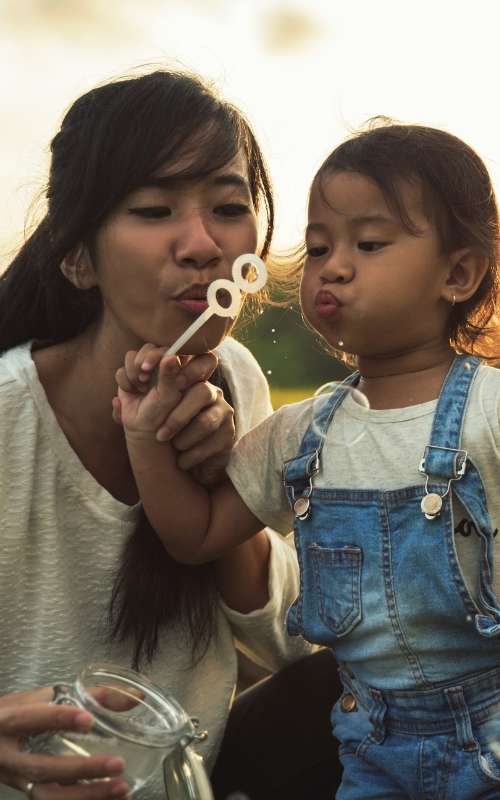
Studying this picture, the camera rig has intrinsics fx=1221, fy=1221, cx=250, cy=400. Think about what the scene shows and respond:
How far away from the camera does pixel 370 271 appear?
1.84 m

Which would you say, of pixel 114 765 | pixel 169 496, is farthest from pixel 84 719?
pixel 169 496

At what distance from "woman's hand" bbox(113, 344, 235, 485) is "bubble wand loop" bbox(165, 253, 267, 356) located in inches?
3.2

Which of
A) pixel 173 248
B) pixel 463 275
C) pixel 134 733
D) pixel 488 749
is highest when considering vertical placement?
pixel 173 248

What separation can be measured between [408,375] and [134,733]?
76 centimetres

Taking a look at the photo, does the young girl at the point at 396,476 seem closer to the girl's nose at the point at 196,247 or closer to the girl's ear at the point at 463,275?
the girl's ear at the point at 463,275

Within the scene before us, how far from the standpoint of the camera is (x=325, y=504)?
1915 millimetres

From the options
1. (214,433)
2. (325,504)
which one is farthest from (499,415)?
(214,433)

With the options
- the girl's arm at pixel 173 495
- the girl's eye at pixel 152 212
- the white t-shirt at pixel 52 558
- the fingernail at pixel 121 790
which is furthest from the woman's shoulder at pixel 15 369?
the fingernail at pixel 121 790

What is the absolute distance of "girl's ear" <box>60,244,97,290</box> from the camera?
207cm

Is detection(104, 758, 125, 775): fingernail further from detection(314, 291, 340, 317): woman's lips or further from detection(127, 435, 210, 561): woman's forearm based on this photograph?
detection(314, 291, 340, 317): woman's lips

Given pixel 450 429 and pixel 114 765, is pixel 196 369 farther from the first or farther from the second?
pixel 114 765

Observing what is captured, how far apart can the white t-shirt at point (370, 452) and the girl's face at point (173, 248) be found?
20cm

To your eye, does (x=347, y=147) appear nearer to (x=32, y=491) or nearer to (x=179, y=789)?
(x=32, y=491)

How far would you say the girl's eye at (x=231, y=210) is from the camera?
198cm
